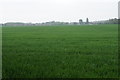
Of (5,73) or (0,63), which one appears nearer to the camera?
(5,73)

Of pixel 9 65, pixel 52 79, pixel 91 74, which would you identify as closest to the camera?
pixel 52 79

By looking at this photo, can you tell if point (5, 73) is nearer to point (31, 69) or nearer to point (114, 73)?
point (31, 69)

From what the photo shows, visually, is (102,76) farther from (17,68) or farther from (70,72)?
(17,68)

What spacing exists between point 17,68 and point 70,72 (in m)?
1.87

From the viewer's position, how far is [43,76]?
6777mm

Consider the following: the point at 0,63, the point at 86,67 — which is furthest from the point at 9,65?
the point at 86,67

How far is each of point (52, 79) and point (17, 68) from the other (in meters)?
1.86

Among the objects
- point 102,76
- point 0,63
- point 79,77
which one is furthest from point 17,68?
point 102,76

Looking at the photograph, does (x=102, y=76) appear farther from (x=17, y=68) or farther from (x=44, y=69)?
(x=17, y=68)

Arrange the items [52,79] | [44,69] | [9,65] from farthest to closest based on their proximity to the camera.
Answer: [9,65], [44,69], [52,79]

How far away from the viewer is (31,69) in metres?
7.74

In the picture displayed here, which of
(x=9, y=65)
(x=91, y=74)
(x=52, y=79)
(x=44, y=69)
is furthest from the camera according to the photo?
(x=9, y=65)

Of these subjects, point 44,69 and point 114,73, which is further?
point 44,69

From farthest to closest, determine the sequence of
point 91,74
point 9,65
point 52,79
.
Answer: point 9,65 < point 91,74 < point 52,79
